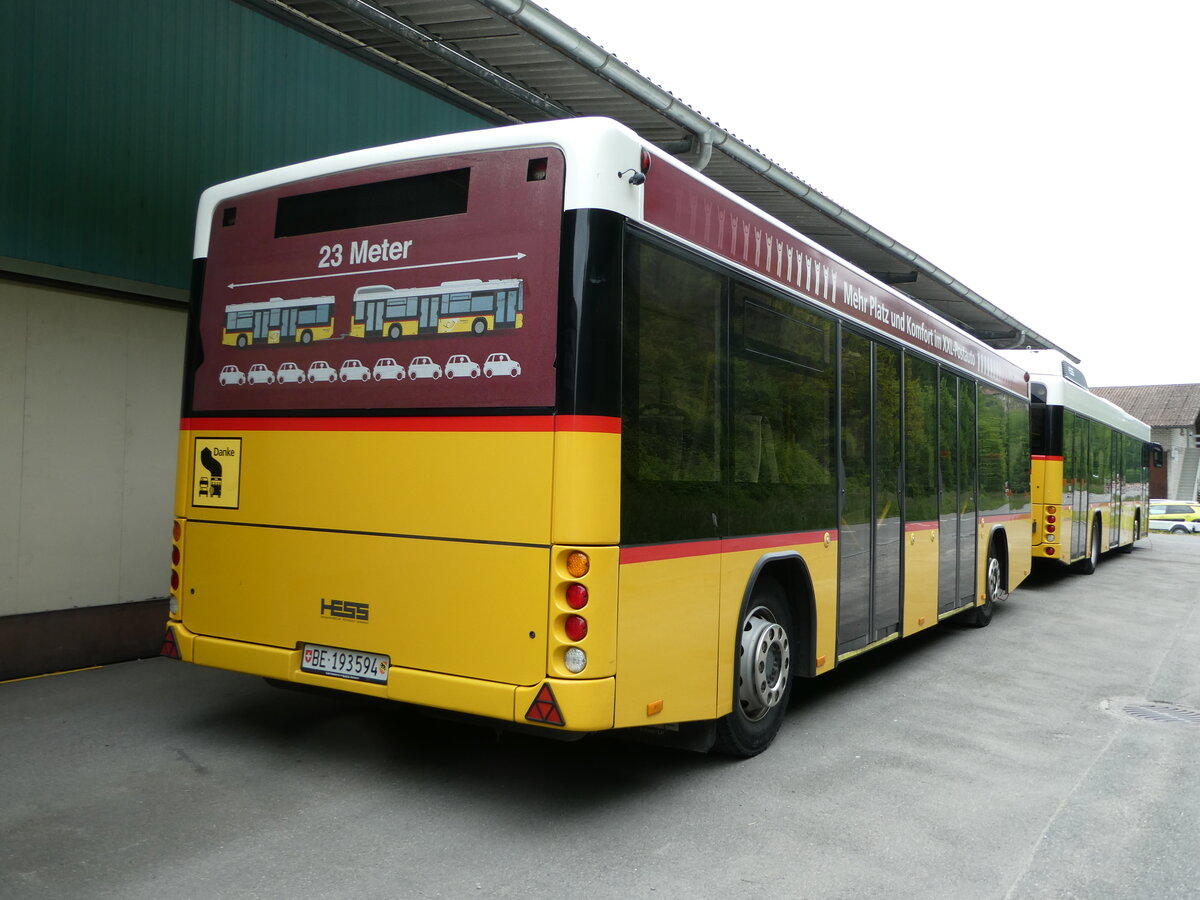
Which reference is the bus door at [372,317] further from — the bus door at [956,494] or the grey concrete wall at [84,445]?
the bus door at [956,494]

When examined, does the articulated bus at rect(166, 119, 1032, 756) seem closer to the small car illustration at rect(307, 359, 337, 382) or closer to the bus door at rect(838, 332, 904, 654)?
the small car illustration at rect(307, 359, 337, 382)

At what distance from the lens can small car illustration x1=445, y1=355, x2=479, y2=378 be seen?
4.46 meters

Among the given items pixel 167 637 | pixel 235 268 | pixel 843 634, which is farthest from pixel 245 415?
pixel 843 634

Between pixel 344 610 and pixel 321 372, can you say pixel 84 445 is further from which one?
pixel 344 610

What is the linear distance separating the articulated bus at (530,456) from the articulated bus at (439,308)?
46 millimetres

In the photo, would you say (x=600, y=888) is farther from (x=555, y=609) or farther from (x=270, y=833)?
(x=270, y=833)

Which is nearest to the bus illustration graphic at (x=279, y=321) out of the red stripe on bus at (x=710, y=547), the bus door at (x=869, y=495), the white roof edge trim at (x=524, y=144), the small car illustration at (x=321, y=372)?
the small car illustration at (x=321, y=372)

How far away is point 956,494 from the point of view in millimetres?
9242

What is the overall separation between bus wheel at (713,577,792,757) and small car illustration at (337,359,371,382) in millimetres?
2291

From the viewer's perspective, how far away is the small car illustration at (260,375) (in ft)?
16.8

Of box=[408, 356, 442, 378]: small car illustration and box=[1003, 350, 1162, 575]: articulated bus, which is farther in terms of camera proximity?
box=[1003, 350, 1162, 575]: articulated bus

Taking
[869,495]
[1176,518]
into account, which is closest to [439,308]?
[869,495]

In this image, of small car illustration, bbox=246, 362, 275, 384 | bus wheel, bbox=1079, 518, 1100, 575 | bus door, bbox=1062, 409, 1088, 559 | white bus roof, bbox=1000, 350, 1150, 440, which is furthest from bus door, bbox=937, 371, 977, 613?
bus wheel, bbox=1079, 518, 1100, 575

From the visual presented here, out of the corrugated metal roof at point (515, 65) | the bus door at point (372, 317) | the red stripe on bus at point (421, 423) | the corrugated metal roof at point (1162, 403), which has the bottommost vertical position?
the red stripe on bus at point (421, 423)
